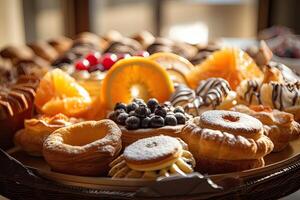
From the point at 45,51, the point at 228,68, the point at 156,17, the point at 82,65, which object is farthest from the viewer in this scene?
the point at 156,17

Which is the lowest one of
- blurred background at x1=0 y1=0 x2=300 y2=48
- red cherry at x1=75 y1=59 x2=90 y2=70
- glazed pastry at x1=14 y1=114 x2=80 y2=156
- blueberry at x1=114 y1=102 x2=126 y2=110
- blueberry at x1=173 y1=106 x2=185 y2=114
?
blurred background at x1=0 y1=0 x2=300 y2=48

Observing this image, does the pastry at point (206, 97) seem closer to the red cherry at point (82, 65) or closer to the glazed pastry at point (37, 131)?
the glazed pastry at point (37, 131)

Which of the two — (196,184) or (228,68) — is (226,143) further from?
(228,68)

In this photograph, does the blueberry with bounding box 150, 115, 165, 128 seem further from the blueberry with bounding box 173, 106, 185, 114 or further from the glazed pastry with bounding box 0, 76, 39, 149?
the glazed pastry with bounding box 0, 76, 39, 149

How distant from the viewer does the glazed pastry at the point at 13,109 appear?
978 millimetres

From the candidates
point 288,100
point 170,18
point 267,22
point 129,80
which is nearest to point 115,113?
point 129,80

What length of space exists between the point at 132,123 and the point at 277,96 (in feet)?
1.04

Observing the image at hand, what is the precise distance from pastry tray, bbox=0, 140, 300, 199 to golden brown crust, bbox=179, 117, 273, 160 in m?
0.03

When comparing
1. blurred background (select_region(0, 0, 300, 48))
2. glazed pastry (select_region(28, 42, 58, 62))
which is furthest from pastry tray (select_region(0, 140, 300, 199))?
blurred background (select_region(0, 0, 300, 48))

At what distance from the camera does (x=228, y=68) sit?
3.64 ft

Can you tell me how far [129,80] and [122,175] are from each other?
0.31 meters

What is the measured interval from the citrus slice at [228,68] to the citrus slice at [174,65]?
2 cm

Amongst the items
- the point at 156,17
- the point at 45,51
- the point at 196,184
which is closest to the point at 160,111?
the point at 196,184

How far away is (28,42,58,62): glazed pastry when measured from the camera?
73.6 inches
